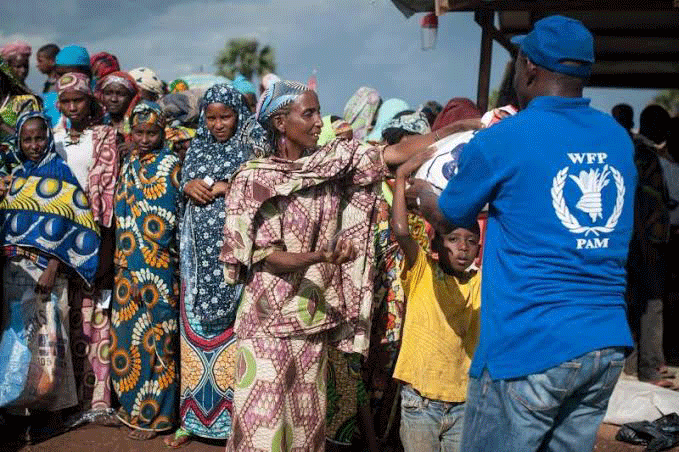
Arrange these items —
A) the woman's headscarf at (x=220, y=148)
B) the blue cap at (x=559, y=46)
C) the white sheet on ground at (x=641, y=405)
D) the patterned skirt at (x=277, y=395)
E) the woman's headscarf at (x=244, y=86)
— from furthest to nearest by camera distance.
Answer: the woman's headscarf at (x=244, y=86) < the white sheet on ground at (x=641, y=405) < the woman's headscarf at (x=220, y=148) < the patterned skirt at (x=277, y=395) < the blue cap at (x=559, y=46)

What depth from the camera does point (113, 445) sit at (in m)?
5.90

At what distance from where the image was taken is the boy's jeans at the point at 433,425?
13.6ft

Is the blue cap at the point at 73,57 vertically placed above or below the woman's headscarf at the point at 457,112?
above

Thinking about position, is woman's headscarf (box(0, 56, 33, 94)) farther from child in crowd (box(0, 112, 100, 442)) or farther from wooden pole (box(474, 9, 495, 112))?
wooden pole (box(474, 9, 495, 112))

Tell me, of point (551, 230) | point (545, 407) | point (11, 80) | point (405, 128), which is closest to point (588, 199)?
point (551, 230)

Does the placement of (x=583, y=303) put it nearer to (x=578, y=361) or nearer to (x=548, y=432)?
(x=578, y=361)

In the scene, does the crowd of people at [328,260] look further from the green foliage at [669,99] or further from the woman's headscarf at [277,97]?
the green foliage at [669,99]

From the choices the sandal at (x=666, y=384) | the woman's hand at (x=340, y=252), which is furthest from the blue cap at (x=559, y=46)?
the sandal at (x=666, y=384)

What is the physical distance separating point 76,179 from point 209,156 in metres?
1.07

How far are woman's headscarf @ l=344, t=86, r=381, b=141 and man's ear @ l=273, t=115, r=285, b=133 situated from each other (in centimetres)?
340

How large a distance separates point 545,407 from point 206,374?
3.21 metres

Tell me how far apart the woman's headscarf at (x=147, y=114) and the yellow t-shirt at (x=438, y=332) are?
7.75ft

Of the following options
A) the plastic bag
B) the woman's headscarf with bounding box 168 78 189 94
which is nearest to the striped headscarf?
the plastic bag

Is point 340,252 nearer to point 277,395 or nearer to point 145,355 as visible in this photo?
point 277,395
